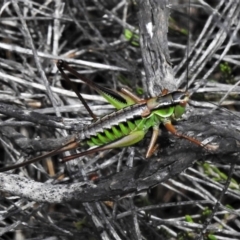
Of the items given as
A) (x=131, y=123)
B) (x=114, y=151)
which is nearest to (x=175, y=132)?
(x=131, y=123)

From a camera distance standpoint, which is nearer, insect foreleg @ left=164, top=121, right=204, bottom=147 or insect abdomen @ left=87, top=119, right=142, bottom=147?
insect foreleg @ left=164, top=121, right=204, bottom=147

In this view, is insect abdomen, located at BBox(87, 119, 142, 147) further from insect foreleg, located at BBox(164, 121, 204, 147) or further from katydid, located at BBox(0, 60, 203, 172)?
insect foreleg, located at BBox(164, 121, 204, 147)

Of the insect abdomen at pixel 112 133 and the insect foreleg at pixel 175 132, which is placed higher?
the insect foreleg at pixel 175 132

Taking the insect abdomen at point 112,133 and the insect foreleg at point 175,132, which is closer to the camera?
the insect foreleg at point 175,132

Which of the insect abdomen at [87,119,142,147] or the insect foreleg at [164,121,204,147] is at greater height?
the insect foreleg at [164,121,204,147]

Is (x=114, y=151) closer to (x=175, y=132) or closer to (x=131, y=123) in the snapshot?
(x=131, y=123)

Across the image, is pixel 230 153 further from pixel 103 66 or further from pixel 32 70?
pixel 32 70

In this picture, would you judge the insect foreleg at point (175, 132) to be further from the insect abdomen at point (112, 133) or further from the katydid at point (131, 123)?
the insect abdomen at point (112, 133)

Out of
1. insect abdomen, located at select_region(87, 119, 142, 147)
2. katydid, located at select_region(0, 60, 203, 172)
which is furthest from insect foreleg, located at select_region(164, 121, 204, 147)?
insect abdomen, located at select_region(87, 119, 142, 147)

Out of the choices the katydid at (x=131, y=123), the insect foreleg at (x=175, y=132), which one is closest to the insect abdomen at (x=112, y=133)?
the katydid at (x=131, y=123)
